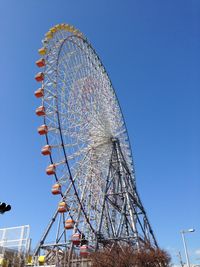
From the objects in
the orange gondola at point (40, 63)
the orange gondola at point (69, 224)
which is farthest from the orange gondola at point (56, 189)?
the orange gondola at point (40, 63)

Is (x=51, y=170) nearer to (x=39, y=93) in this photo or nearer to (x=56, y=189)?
(x=56, y=189)

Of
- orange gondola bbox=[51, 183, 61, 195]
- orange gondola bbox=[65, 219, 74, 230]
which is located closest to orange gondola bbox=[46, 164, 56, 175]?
orange gondola bbox=[51, 183, 61, 195]

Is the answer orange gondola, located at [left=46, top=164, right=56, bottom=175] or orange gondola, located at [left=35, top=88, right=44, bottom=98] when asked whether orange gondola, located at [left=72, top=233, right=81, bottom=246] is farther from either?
orange gondola, located at [left=35, top=88, right=44, bottom=98]

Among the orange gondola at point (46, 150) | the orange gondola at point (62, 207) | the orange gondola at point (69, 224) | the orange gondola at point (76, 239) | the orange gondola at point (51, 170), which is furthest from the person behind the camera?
the orange gondola at point (46, 150)

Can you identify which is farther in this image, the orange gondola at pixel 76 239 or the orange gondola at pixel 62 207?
the orange gondola at pixel 62 207

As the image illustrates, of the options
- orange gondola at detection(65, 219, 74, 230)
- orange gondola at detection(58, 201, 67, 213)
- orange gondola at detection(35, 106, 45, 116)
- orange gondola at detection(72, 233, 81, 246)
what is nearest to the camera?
orange gondola at detection(72, 233, 81, 246)

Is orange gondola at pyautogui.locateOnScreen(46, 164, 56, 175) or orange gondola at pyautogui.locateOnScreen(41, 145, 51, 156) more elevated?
orange gondola at pyautogui.locateOnScreen(41, 145, 51, 156)

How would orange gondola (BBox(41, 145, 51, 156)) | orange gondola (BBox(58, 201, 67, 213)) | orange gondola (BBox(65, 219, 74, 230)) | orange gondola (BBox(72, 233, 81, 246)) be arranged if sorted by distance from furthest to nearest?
orange gondola (BBox(41, 145, 51, 156)) < orange gondola (BBox(58, 201, 67, 213)) < orange gondola (BBox(65, 219, 74, 230)) < orange gondola (BBox(72, 233, 81, 246))

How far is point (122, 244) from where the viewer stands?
28203 millimetres

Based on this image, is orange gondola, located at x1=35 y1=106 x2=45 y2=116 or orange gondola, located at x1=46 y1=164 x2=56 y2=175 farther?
orange gondola, located at x1=35 y1=106 x2=45 y2=116

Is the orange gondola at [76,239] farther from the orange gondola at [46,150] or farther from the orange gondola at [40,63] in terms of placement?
the orange gondola at [40,63]

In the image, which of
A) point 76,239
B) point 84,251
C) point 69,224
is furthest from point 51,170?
point 84,251

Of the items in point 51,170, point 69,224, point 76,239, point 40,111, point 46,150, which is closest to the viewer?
point 76,239

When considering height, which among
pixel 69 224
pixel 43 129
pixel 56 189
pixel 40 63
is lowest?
pixel 69 224
